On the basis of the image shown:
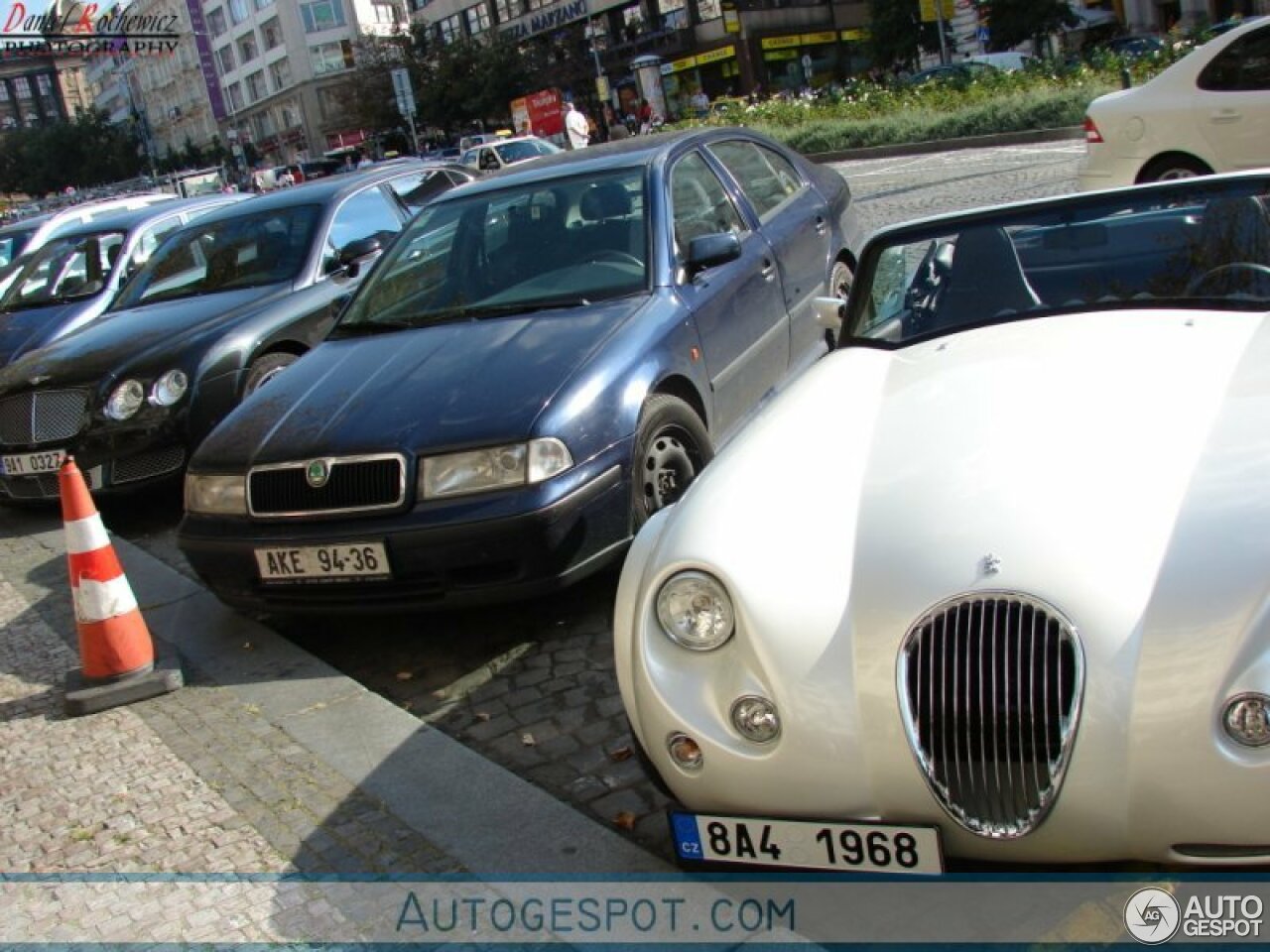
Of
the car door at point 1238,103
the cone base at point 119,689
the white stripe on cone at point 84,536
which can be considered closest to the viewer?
the cone base at point 119,689

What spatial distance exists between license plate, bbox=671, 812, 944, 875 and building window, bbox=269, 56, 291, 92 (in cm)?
9684

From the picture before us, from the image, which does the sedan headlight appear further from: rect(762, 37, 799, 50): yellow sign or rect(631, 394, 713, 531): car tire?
rect(762, 37, 799, 50): yellow sign

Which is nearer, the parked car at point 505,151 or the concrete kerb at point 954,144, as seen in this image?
the concrete kerb at point 954,144

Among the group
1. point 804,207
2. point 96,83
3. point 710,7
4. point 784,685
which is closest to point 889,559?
point 784,685

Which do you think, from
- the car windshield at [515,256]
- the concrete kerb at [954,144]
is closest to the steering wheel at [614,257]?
the car windshield at [515,256]

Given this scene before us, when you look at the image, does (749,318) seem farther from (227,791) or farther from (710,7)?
(710,7)

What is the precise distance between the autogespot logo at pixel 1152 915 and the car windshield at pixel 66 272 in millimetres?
8831

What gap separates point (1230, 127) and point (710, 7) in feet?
178

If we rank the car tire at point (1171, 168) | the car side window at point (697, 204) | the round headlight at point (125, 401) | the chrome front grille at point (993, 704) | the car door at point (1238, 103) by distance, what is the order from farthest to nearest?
the car tire at point (1171, 168)
the car door at point (1238, 103)
the round headlight at point (125, 401)
the car side window at point (697, 204)
the chrome front grille at point (993, 704)

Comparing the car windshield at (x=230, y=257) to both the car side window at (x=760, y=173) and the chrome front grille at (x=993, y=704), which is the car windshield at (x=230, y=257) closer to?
the car side window at (x=760, y=173)

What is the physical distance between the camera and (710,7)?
59812 mm

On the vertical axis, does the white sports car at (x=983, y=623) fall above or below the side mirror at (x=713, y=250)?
below

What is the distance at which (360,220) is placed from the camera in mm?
8133

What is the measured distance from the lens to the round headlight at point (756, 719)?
2.55m
